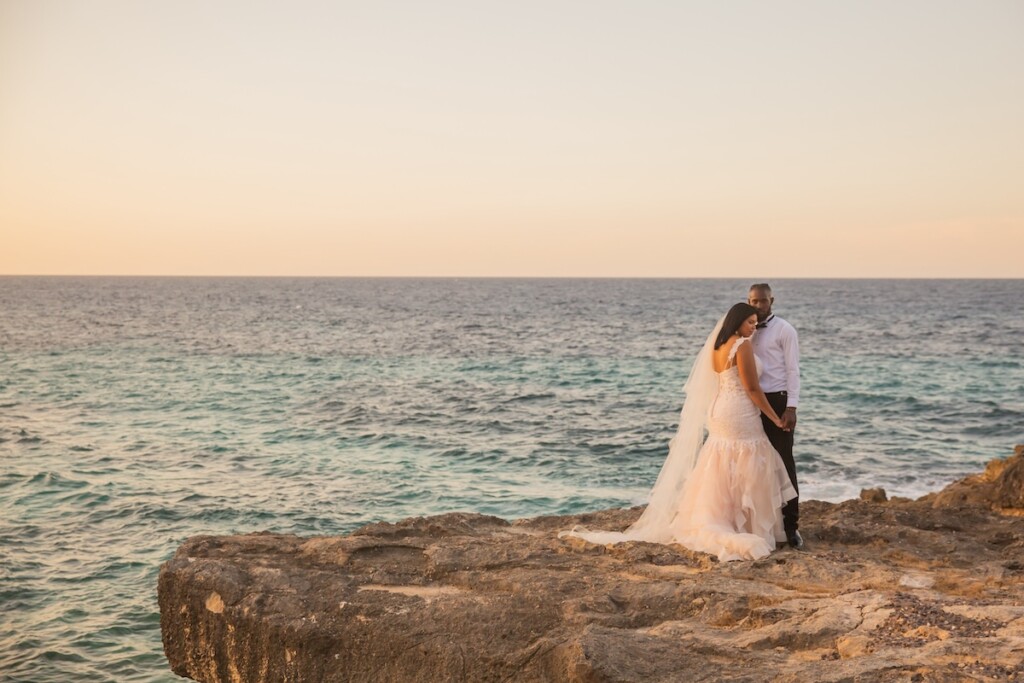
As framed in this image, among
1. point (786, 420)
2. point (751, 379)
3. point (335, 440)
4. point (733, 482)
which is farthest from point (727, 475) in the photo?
point (335, 440)

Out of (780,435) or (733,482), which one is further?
(780,435)

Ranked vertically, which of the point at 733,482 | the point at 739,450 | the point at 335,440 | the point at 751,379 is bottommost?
the point at 335,440

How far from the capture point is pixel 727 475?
288 inches

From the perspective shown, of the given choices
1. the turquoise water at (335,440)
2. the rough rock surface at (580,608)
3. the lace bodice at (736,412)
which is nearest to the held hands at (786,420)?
the lace bodice at (736,412)

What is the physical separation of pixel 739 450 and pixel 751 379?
639mm

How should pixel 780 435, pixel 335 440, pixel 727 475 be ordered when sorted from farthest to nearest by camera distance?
pixel 335 440 → pixel 780 435 → pixel 727 475

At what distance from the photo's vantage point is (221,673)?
18.4 ft

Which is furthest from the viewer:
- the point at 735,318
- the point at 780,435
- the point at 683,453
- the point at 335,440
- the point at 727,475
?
the point at 335,440

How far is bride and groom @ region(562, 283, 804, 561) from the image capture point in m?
7.12

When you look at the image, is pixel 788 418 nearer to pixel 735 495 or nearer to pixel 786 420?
pixel 786 420

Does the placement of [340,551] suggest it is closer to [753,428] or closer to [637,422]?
[753,428]

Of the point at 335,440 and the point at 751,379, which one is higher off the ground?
the point at 751,379

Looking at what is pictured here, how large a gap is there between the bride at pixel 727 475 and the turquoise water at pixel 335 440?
5.23 meters

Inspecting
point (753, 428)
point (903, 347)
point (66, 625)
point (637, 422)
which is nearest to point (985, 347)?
point (903, 347)
